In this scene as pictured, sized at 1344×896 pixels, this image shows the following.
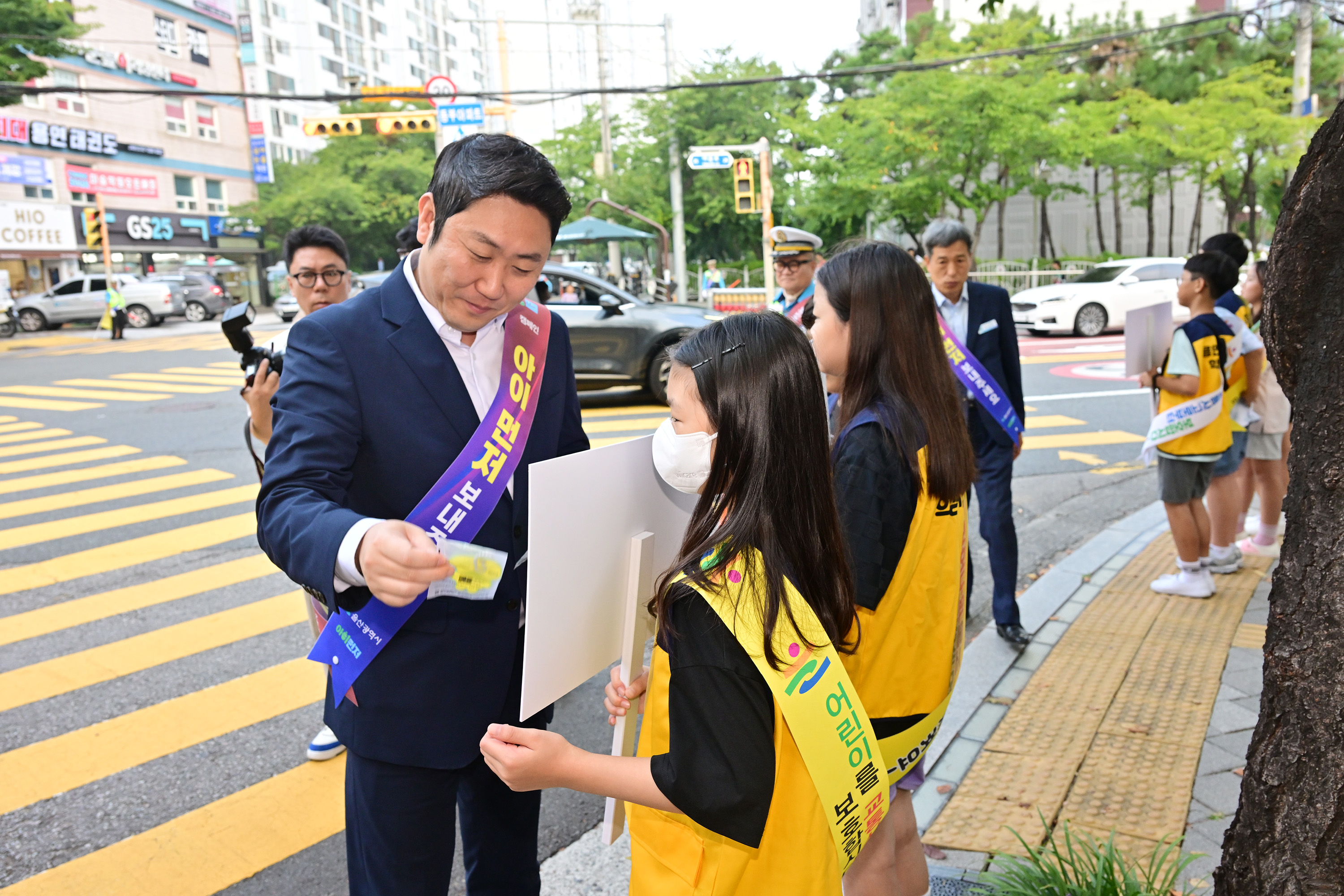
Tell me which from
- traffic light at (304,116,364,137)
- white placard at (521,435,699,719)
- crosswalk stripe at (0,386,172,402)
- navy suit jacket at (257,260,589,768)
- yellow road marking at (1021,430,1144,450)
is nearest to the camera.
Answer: white placard at (521,435,699,719)

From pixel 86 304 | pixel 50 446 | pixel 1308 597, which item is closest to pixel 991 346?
pixel 1308 597

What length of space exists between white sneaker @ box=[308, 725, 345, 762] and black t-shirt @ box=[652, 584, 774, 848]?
2.67 m

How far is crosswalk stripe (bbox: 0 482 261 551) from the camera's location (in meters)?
6.62

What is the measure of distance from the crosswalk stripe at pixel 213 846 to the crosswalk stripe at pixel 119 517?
4000mm

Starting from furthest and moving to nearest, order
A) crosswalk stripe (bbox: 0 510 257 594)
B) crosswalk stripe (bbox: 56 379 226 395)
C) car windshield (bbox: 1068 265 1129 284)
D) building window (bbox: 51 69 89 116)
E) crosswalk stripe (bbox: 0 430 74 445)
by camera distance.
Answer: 1. building window (bbox: 51 69 89 116)
2. car windshield (bbox: 1068 265 1129 284)
3. crosswalk stripe (bbox: 56 379 226 395)
4. crosswalk stripe (bbox: 0 430 74 445)
5. crosswalk stripe (bbox: 0 510 257 594)

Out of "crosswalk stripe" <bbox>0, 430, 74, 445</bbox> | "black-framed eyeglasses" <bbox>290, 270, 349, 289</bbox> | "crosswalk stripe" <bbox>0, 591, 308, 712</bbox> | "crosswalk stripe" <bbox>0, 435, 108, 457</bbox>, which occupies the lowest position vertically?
"crosswalk stripe" <bbox>0, 591, 308, 712</bbox>

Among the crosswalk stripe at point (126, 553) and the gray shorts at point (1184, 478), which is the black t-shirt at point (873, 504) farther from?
the crosswalk stripe at point (126, 553)

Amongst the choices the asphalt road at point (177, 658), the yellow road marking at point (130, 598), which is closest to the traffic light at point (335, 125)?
the asphalt road at point (177, 658)

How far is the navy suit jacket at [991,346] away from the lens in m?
4.33

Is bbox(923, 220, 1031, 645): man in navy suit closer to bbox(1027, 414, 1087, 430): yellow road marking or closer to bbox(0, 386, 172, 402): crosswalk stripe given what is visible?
bbox(1027, 414, 1087, 430): yellow road marking

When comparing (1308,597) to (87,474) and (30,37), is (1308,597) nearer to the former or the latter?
(87,474)

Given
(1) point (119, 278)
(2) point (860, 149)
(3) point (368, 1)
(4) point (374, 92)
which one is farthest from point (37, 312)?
(3) point (368, 1)

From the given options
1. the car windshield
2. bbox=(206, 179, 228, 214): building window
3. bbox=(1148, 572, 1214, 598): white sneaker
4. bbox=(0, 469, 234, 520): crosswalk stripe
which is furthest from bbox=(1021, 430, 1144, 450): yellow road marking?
bbox=(206, 179, 228, 214): building window

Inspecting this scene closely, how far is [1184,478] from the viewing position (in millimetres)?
4652
